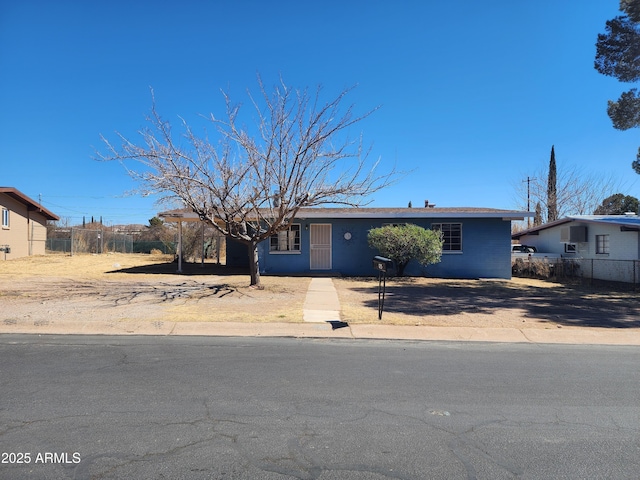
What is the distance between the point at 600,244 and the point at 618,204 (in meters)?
21.2

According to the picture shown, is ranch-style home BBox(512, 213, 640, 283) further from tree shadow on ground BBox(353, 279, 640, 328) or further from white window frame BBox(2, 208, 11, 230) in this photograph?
white window frame BBox(2, 208, 11, 230)

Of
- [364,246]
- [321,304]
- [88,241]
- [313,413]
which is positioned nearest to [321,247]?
[364,246]

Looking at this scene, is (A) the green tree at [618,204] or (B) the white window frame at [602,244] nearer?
(B) the white window frame at [602,244]

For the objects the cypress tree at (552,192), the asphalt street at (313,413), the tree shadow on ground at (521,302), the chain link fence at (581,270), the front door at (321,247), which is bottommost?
the asphalt street at (313,413)

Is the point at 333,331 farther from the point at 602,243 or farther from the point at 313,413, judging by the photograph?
the point at 602,243

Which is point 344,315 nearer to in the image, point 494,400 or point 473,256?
point 494,400

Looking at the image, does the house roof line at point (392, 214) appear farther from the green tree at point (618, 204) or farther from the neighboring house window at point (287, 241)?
the green tree at point (618, 204)

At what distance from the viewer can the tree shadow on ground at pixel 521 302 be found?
10.0 m

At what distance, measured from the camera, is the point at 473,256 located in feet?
66.1

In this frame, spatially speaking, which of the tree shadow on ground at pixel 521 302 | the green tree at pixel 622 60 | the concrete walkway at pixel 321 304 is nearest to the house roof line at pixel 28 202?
the concrete walkway at pixel 321 304

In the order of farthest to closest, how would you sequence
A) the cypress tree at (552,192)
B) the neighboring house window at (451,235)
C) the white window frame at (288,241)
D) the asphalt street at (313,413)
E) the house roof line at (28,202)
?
the cypress tree at (552,192) < the house roof line at (28,202) < the white window frame at (288,241) < the neighboring house window at (451,235) < the asphalt street at (313,413)

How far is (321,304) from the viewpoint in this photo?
37.1 ft

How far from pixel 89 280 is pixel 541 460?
1659 cm

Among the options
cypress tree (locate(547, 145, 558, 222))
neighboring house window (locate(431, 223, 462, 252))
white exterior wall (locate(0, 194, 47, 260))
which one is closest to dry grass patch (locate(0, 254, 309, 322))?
neighboring house window (locate(431, 223, 462, 252))
